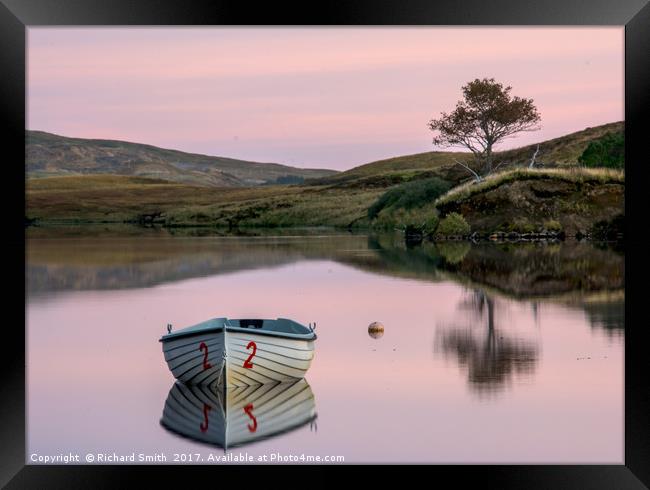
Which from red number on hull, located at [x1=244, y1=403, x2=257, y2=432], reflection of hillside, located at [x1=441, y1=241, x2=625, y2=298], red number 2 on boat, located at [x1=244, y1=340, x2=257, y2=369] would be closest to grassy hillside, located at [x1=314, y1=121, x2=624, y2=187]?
reflection of hillside, located at [x1=441, y1=241, x2=625, y2=298]

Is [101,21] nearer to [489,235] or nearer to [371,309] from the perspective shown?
[371,309]

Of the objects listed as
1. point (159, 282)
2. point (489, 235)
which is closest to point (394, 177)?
point (489, 235)

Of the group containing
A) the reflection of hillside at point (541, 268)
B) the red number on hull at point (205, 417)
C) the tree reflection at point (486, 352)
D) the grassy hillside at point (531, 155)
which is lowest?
the red number on hull at point (205, 417)

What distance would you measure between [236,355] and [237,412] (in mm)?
1430

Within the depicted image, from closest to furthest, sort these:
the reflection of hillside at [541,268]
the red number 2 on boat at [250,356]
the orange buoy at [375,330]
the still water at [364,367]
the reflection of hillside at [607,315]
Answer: the still water at [364,367] → the red number 2 on boat at [250,356] → the orange buoy at [375,330] → the reflection of hillside at [607,315] → the reflection of hillside at [541,268]

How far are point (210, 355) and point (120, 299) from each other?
15523 mm

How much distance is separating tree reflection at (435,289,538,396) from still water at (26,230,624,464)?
0.06 metres

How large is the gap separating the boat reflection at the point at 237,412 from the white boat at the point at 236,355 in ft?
0.52

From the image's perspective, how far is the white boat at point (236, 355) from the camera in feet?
48.8

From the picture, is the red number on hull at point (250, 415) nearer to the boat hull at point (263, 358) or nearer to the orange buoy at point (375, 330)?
the boat hull at point (263, 358)

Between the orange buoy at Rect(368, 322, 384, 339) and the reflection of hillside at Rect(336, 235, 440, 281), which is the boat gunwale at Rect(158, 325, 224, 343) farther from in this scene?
the reflection of hillside at Rect(336, 235, 440, 281)

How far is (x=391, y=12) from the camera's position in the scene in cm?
1188

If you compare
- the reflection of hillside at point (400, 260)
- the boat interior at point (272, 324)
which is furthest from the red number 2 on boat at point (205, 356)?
the reflection of hillside at point (400, 260)

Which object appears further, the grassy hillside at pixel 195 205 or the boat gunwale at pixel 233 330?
the grassy hillside at pixel 195 205
